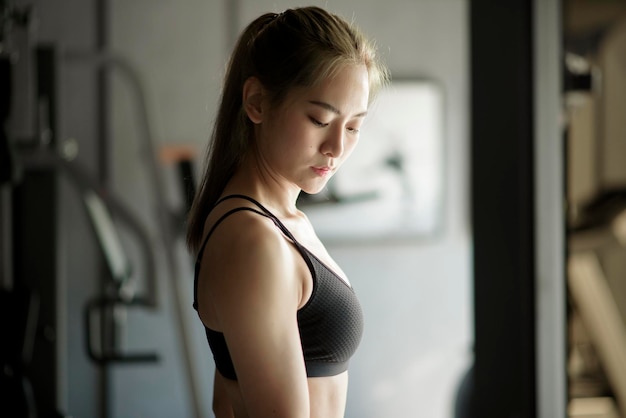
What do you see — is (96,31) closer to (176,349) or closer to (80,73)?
(80,73)

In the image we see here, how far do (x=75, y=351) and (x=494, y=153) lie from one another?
3.34m

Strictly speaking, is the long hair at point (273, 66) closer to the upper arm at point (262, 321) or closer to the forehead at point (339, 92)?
the forehead at point (339, 92)

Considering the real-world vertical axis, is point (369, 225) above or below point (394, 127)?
below

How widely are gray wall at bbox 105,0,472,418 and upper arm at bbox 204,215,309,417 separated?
3.16m

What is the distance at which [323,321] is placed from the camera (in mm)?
1068

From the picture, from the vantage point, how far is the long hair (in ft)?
3.37

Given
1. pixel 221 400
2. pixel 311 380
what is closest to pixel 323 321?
pixel 311 380

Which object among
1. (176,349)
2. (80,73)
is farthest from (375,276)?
(80,73)

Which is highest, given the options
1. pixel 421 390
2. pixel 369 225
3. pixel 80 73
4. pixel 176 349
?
pixel 80 73

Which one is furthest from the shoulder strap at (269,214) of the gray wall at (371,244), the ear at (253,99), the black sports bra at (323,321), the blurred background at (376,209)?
the gray wall at (371,244)

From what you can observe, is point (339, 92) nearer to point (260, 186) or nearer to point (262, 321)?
point (260, 186)

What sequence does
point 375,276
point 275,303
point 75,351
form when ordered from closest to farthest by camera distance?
point 275,303 < point 75,351 < point 375,276

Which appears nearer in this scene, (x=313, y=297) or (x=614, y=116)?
(x=313, y=297)

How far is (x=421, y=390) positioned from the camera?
441 cm
